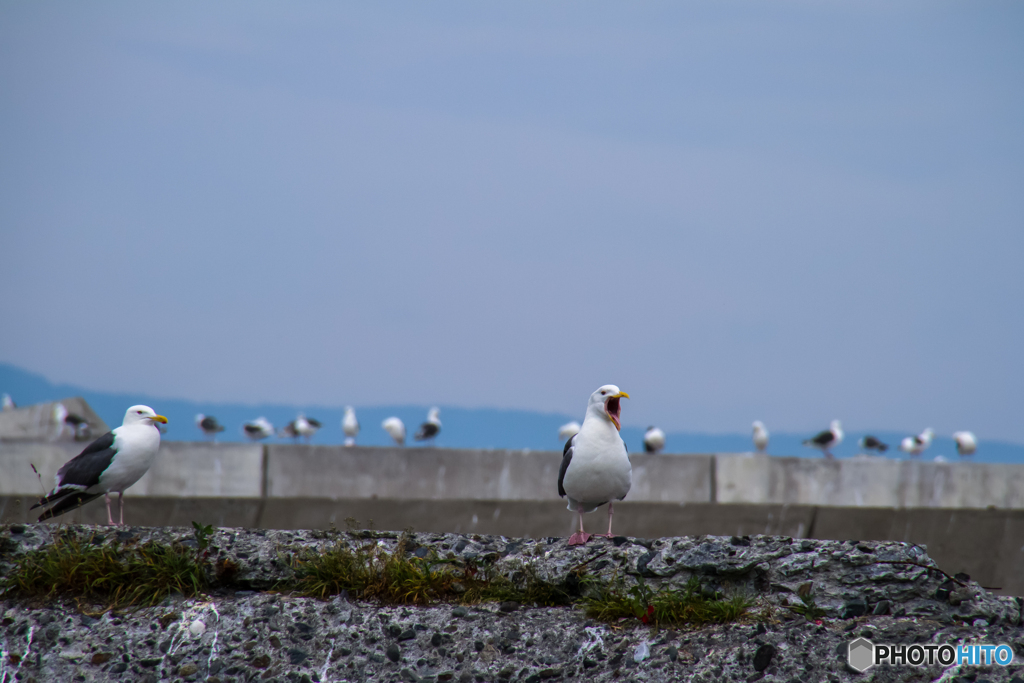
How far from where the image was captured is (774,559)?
4.98 m

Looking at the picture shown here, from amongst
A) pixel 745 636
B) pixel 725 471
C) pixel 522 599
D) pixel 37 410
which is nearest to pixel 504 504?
pixel 725 471

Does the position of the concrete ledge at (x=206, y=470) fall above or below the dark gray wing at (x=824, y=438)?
above

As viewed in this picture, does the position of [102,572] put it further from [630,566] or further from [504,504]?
[504,504]

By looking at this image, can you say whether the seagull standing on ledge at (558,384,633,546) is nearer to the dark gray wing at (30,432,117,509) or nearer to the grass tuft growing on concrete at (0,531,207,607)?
the grass tuft growing on concrete at (0,531,207,607)

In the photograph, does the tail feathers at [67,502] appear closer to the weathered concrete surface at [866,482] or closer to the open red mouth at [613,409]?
the open red mouth at [613,409]

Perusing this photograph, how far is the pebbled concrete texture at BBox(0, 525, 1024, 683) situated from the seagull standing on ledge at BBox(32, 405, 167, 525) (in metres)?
1.09

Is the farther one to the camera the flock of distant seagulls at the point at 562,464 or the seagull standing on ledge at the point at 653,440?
the seagull standing on ledge at the point at 653,440

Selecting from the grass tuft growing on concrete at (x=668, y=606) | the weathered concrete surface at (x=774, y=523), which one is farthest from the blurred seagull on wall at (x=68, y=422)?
the grass tuft growing on concrete at (x=668, y=606)

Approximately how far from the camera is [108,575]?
507cm

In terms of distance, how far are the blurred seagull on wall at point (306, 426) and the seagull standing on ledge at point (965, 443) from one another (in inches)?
785

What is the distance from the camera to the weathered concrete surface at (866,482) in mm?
11586

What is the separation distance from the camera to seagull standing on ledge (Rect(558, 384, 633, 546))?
18.9 ft

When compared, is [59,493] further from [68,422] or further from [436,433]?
[436,433]

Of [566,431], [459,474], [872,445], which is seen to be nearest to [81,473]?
Answer: [459,474]
